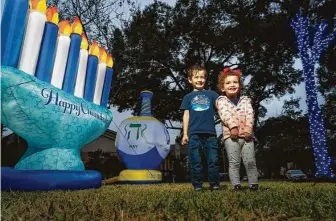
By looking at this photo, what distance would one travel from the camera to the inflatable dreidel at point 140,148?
10.0 m

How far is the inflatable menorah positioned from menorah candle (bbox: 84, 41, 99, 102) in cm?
2

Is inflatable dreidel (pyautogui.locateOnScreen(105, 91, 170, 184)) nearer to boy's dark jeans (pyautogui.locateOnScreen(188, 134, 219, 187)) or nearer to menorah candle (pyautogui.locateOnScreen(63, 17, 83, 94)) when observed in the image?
menorah candle (pyautogui.locateOnScreen(63, 17, 83, 94))

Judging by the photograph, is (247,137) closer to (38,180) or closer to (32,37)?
(38,180)

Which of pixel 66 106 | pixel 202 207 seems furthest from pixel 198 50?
pixel 202 207

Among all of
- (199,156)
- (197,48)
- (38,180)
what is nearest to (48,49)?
(38,180)

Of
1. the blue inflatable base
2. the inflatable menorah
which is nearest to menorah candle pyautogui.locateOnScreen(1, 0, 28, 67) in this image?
the inflatable menorah

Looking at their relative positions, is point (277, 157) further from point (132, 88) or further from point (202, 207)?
point (202, 207)

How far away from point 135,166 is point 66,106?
204 inches

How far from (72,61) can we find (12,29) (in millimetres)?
1272

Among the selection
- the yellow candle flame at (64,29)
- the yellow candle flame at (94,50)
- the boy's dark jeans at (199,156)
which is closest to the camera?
the boy's dark jeans at (199,156)

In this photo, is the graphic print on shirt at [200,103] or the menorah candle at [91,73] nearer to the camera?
A: the graphic print on shirt at [200,103]

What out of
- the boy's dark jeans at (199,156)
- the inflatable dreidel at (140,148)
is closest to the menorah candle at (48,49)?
the boy's dark jeans at (199,156)

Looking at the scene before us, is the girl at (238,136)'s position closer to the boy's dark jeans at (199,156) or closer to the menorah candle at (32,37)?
the boy's dark jeans at (199,156)

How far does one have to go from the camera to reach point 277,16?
1778 centimetres
